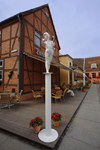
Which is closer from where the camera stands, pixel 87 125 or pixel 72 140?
pixel 72 140

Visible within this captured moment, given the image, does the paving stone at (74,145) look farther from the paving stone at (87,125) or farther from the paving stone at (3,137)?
the paving stone at (3,137)

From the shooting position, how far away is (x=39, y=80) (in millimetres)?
6977

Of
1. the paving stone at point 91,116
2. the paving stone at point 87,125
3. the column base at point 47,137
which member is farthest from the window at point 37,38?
the column base at point 47,137

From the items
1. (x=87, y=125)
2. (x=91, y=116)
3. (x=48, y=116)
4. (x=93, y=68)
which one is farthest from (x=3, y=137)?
(x=93, y=68)

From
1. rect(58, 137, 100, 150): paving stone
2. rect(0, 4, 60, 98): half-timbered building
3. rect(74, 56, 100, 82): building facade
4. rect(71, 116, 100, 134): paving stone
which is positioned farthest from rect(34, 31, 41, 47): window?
rect(74, 56, 100, 82): building facade

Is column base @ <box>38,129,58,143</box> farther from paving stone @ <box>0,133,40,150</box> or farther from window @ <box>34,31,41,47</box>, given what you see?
window @ <box>34,31,41,47</box>

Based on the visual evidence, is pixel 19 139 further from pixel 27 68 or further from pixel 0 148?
pixel 27 68

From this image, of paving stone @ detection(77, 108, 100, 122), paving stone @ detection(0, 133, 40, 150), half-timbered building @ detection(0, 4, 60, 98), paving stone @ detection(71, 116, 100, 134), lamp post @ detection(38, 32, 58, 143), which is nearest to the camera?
paving stone @ detection(0, 133, 40, 150)

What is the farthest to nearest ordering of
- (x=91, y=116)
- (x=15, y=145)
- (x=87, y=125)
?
(x=91, y=116), (x=87, y=125), (x=15, y=145)

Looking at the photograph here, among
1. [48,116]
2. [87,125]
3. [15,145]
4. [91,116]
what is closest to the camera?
[15,145]

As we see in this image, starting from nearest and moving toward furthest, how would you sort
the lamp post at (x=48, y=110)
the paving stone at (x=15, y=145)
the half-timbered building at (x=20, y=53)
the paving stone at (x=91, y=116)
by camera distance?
the paving stone at (x=15, y=145) → the lamp post at (x=48, y=110) → the paving stone at (x=91, y=116) → the half-timbered building at (x=20, y=53)

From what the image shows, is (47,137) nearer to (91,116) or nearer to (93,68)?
(91,116)

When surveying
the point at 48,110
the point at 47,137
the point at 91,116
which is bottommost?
the point at 91,116

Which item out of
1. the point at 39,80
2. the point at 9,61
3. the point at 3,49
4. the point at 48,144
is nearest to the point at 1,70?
the point at 9,61
